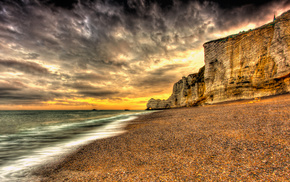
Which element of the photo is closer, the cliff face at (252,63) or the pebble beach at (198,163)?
the pebble beach at (198,163)

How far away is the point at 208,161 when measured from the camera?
3.04 metres

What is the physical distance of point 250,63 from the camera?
20297mm

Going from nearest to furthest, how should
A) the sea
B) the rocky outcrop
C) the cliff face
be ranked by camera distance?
the sea → the cliff face → the rocky outcrop

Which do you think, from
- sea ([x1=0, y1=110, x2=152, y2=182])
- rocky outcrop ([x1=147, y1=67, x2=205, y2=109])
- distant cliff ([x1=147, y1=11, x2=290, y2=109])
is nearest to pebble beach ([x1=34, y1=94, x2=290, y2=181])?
sea ([x1=0, y1=110, x2=152, y2=182])

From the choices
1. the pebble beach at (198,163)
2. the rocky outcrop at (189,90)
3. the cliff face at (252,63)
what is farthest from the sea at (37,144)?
the rocky outcrop at (189,90)

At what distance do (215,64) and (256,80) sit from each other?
32.1 feet

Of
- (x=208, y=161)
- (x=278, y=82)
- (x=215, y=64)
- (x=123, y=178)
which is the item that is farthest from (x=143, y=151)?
(x=215, y=64)

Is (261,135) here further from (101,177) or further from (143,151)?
(101,177)

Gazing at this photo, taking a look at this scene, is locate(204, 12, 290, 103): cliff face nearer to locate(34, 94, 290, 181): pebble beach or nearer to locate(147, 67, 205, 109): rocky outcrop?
locate(147, 67, 205, 109): rocky outcrop

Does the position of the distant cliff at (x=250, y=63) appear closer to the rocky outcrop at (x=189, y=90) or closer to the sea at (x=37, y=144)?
the rocky outcrop at (x=189, y=90)

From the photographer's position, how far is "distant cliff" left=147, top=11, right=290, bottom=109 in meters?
16.5

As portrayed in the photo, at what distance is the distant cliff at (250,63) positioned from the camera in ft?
54.2

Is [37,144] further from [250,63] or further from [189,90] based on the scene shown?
[189,90]

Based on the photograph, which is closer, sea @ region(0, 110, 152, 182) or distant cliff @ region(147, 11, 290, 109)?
sea @ region(0, 110, 152, 182)
